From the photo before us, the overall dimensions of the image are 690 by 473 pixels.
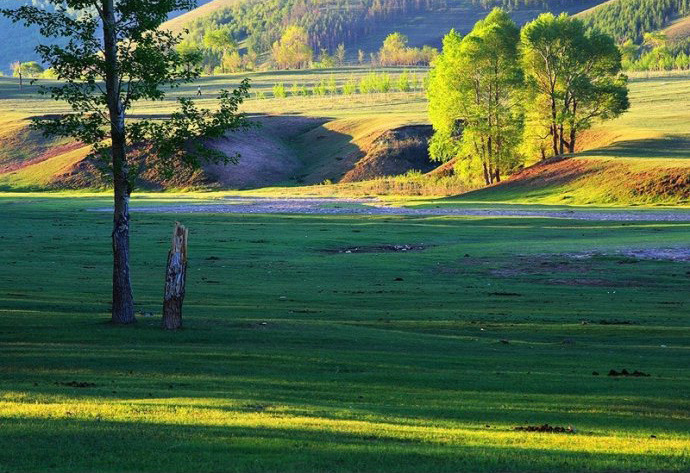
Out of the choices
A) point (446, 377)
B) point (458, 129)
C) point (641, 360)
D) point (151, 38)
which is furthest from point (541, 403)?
point (458, 129)

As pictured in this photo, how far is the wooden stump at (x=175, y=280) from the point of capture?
2961cm

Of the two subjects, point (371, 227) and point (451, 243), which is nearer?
point (451, 243)

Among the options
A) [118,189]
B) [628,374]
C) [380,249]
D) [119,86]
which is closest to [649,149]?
[380,249]

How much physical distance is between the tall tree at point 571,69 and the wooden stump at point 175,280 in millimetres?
84986

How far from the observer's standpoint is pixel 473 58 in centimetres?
10969

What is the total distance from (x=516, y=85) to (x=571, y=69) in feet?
21.4

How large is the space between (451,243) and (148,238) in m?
18.9

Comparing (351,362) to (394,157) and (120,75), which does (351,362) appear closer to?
(120,75)

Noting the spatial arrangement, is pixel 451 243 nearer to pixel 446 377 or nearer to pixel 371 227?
pixel 371 227

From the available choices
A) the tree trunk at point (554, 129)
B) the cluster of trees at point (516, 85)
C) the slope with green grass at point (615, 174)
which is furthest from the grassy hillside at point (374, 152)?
the cluster of trees at point (516, 85)

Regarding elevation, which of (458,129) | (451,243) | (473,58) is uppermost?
(473,58)

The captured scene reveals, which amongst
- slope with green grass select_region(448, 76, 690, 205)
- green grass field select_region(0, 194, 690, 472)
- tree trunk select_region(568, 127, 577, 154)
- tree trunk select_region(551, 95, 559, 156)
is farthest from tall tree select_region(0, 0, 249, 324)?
tree trunk select_region(568, 127, 577, 154)

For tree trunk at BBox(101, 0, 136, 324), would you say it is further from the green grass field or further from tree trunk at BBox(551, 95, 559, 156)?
tree trunk at BBox(551, 95, 559, 156)

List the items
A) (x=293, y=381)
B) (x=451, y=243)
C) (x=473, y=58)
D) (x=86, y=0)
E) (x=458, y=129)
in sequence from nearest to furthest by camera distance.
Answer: (x=293, y=381)
(x=86, y=0)
(x=451, y=243)
(x=473, y=58)
(x=458, y=129)
